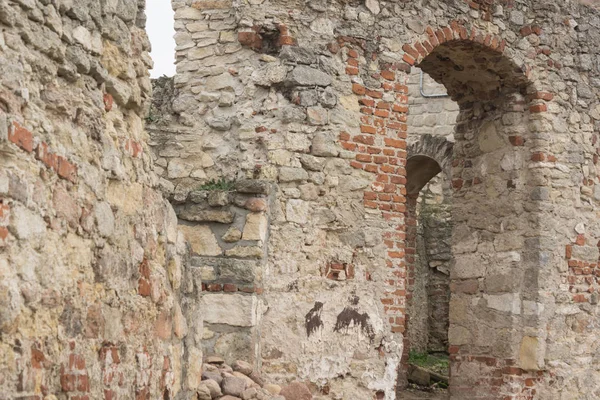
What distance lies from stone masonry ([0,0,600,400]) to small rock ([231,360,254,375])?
0.90 feet

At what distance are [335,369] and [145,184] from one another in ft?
10.9

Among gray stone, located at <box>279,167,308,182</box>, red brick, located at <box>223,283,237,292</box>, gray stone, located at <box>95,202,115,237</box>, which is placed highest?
gray stone, located at <box>279,167,308,182</box>

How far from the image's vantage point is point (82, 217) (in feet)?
9.18

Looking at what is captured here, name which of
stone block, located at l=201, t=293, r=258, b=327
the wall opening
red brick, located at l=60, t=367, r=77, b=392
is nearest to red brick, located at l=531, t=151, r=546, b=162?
the wall opening

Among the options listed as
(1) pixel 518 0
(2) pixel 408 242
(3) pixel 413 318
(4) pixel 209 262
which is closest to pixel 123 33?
(4) pixel 209 262

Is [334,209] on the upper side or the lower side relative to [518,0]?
lower

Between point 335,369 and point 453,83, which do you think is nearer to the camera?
point 335,369

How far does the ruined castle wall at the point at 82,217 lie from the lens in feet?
7.74

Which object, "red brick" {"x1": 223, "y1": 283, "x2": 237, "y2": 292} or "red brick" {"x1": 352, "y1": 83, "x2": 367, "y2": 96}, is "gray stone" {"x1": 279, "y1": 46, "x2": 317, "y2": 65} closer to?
"red brick" {"x1": 352, "y1": 83, "x2": 367, "y2": 96}

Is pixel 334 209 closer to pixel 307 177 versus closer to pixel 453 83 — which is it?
pixel 307 177

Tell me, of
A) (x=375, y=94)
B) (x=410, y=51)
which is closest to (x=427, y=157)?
(x=410, y=51)

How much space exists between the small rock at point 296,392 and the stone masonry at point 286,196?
→ 0.11 metres

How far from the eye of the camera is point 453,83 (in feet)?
27.3

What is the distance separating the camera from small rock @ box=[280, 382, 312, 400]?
5926mm
